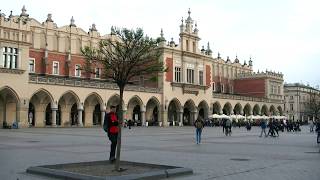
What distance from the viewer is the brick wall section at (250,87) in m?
86.8

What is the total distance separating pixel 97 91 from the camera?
2023 inches

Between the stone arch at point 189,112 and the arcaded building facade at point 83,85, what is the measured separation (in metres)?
0.14

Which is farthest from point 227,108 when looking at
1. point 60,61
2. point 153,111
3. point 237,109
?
point 60,61

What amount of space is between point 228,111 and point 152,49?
64309 mm

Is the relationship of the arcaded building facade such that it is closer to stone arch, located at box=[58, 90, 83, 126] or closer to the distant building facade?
stone arch, located at box=[58, 90, 83, 126]

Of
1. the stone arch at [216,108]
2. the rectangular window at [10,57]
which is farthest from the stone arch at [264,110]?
the rectangular window at [10,57]

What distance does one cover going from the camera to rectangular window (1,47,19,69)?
141 ft

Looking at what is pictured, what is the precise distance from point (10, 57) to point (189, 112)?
33105 mm

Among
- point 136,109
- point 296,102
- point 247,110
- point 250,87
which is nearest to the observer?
point 136,109

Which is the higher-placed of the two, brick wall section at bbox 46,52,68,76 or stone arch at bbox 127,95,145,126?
brick wall section at bbox 46,52,68,76

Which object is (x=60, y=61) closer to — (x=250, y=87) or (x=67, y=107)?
(x=67, y=107)

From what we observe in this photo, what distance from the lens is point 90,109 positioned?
5491 cm

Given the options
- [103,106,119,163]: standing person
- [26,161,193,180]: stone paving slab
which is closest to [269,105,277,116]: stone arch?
[103,106,119,163]: standing person

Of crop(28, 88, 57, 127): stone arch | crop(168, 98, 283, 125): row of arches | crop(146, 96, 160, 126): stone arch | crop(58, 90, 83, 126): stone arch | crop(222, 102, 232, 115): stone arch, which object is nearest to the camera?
crop(28, 88, 57, 127): stone arch
